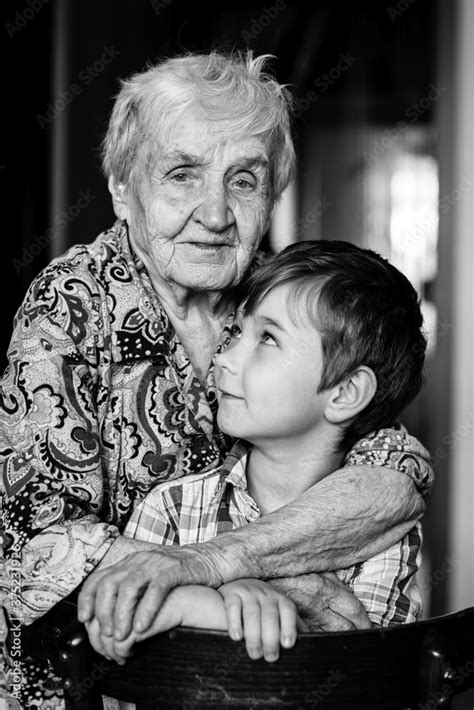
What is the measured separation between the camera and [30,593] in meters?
1.29

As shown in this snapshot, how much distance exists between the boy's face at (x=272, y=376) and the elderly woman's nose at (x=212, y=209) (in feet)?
0.71

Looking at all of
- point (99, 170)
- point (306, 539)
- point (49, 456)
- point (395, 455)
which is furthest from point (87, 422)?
point (99, 170)

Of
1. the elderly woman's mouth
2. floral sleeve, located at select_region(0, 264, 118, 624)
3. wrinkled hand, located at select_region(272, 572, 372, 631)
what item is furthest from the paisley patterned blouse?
wrinkled hand, located at select_region(272, 572, 372, 631)

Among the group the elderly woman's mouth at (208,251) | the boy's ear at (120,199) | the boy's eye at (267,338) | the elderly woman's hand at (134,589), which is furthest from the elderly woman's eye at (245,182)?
the elderly woman's hand at (134,589)

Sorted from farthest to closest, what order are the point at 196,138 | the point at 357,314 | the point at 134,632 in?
the point at 196,138
the point at 357,314
the point at 134,632

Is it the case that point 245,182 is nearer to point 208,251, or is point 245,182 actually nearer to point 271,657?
point 208,251

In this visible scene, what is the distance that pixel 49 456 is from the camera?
1.39m

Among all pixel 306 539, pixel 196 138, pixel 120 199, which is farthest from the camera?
pixel 120 199

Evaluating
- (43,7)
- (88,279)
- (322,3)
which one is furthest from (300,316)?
(322,3)

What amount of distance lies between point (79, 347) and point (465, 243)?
197 cm

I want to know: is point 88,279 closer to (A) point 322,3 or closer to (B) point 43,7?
(B) point 43,7

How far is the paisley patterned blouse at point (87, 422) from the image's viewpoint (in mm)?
1334

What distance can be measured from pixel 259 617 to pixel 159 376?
2.15 feet

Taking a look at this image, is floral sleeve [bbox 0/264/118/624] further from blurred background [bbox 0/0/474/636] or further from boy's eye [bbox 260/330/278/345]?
blurred background [bbox 0/0/474/636]
